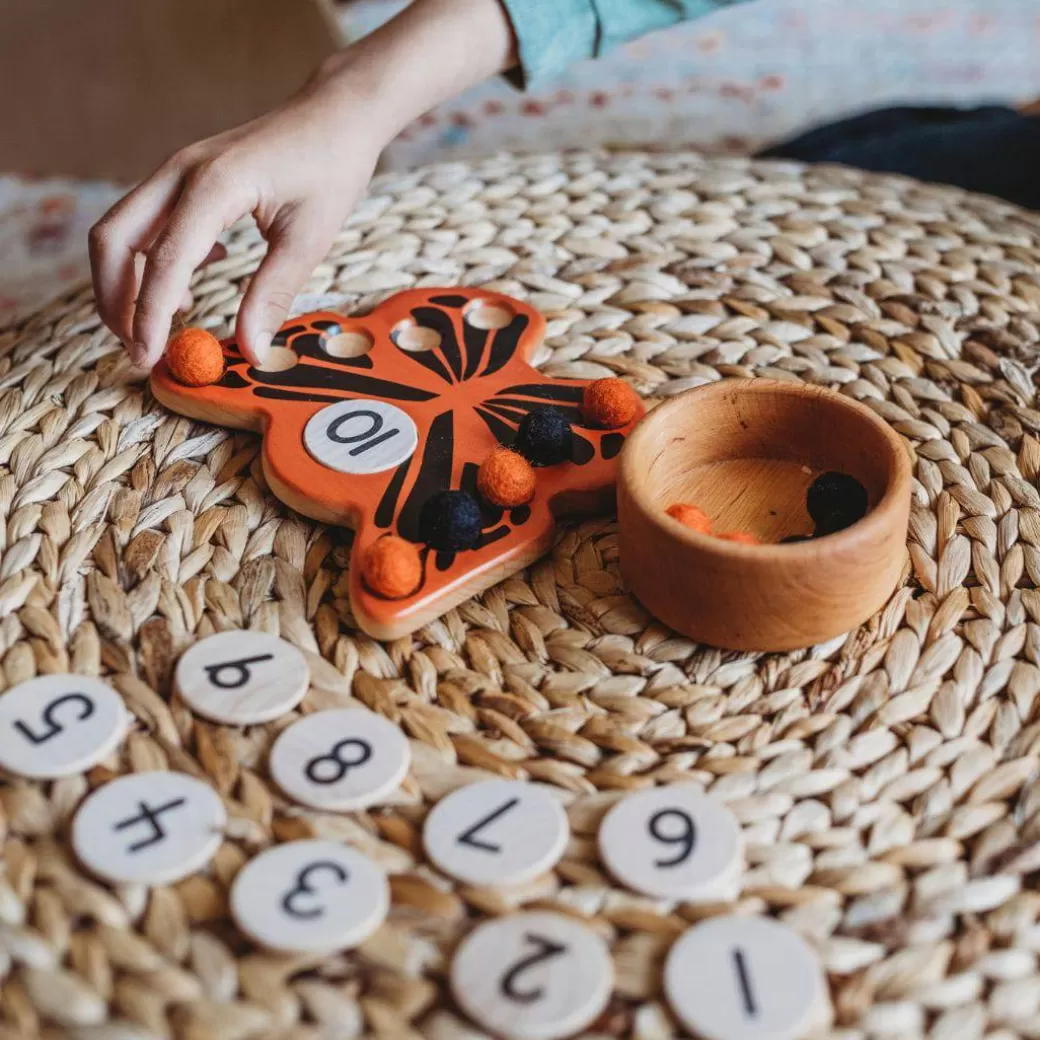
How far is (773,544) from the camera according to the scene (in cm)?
54

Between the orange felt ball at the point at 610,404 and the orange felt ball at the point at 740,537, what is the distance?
9cm

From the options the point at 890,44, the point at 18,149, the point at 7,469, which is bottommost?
the point at 890,44

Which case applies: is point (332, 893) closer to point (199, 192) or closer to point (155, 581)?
point (155, 581)

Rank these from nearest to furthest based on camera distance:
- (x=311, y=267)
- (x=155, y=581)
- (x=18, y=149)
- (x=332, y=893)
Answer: (x=332, y=893)
(x=155, y=581)
(x=311, y=267)
(x=18, y=149)

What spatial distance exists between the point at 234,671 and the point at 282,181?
29 cm

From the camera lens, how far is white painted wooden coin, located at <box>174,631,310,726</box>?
19.9 inches

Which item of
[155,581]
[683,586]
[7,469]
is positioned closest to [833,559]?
[683,586]

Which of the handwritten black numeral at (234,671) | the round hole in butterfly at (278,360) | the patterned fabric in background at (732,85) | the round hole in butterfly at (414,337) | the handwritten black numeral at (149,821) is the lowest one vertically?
the patterned fabric in background at (732,85)

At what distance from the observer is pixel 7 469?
0.63m

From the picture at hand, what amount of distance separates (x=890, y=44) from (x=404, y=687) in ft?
4.00

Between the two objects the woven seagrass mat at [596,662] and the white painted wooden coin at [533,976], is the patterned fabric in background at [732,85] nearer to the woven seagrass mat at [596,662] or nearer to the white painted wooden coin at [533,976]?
the woven seagrass mat at [596,662]

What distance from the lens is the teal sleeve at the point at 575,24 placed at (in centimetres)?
82

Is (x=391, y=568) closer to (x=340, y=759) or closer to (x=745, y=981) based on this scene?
(x=340, y=759)

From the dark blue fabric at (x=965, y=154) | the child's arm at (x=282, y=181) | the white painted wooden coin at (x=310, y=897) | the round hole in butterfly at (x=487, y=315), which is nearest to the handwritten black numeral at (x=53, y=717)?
the white painted wooden coin at (x=310, y=897)
